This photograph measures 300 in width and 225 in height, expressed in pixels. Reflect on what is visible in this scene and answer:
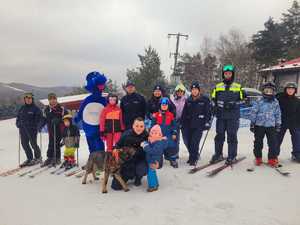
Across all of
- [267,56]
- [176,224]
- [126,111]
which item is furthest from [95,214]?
[267,56]

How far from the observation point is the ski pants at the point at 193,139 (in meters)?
6.10

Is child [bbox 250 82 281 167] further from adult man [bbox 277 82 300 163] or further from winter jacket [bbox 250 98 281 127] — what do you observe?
adult man [bbox 277 82 300 163]

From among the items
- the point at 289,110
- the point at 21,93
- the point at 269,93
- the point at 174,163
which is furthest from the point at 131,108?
the point at 21,93

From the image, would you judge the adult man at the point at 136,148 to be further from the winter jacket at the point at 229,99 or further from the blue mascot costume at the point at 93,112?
the winter jacket at the point at 229,99

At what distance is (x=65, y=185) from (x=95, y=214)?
151 centimetres

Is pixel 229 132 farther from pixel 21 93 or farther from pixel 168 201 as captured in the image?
pixel 21 93

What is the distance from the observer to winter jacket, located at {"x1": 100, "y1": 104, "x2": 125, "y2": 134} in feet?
18.3

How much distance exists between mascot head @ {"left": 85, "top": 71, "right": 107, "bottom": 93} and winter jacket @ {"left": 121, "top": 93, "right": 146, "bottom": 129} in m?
0.56

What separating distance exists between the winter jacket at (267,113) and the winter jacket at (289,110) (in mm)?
428

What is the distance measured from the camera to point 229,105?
5832mm

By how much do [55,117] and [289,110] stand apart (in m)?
5.18

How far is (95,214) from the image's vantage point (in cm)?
402

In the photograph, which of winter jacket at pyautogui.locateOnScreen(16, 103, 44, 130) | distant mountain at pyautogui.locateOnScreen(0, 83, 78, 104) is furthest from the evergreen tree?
winter jacket at pyautogui.locateOnScreen(16, 103, 44, 130)

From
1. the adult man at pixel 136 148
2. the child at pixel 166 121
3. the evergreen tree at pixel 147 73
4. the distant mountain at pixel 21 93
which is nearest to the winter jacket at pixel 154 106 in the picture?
the child at pixel 166 121
